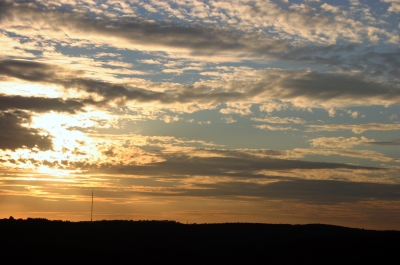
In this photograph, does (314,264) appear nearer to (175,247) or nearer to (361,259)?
(361,259)

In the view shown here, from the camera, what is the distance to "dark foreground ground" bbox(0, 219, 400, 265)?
47562 mm

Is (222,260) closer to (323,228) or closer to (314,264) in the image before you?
(314,264)

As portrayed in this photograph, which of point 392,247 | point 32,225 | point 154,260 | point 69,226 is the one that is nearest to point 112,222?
point 69,226

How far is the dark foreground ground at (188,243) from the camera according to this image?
156ft

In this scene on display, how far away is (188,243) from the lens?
63250mm

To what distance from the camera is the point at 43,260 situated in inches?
1742

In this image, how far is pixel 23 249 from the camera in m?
46.5

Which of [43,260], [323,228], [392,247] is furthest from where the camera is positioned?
[323,228]

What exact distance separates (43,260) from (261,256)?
24518mm

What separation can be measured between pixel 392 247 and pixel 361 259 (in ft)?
19.2

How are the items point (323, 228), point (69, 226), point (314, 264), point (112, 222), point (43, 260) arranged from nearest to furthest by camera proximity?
point (43, 260), point (314, 264), point (69, 226), point (112, 222), point (323, 228)

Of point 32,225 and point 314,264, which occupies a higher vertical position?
point 32,225

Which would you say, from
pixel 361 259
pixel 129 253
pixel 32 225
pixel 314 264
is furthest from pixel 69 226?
pixel 361 259

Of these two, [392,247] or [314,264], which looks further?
[392,247]
